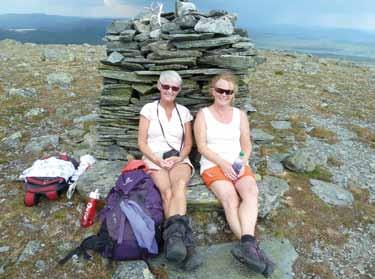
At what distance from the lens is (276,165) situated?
30.7ft

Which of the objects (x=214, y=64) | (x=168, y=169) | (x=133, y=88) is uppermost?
(x=214, y=64)

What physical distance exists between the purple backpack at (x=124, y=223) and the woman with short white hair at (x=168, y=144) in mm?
263

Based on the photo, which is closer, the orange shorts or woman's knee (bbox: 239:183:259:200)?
woman's knee (bbox: 239:183:259:200)

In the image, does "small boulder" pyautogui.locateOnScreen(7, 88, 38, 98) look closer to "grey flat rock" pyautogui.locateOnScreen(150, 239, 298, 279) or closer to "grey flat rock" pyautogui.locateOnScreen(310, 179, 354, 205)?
"grey flat rock" pyautogui.locateOnScreen(150, 239, 298, 279)

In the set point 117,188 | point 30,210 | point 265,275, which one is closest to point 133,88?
point 117,188

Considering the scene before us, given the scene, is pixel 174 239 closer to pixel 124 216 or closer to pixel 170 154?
pixel 124 216

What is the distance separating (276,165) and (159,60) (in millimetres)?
3955

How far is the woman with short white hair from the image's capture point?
6652mm

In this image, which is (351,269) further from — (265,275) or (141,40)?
(141,40)

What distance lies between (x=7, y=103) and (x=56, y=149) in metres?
5.49

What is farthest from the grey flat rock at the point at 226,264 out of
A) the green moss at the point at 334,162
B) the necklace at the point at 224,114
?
the green moss at the point at 334,162

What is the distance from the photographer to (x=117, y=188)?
263 inches

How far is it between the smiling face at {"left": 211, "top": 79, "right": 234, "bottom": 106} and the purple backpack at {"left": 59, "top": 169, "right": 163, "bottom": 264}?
2164 millimetres

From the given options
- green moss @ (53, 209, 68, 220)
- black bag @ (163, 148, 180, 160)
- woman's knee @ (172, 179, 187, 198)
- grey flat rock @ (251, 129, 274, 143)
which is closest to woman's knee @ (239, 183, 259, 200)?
woman's knee @ (172, 179, 187, 198)
